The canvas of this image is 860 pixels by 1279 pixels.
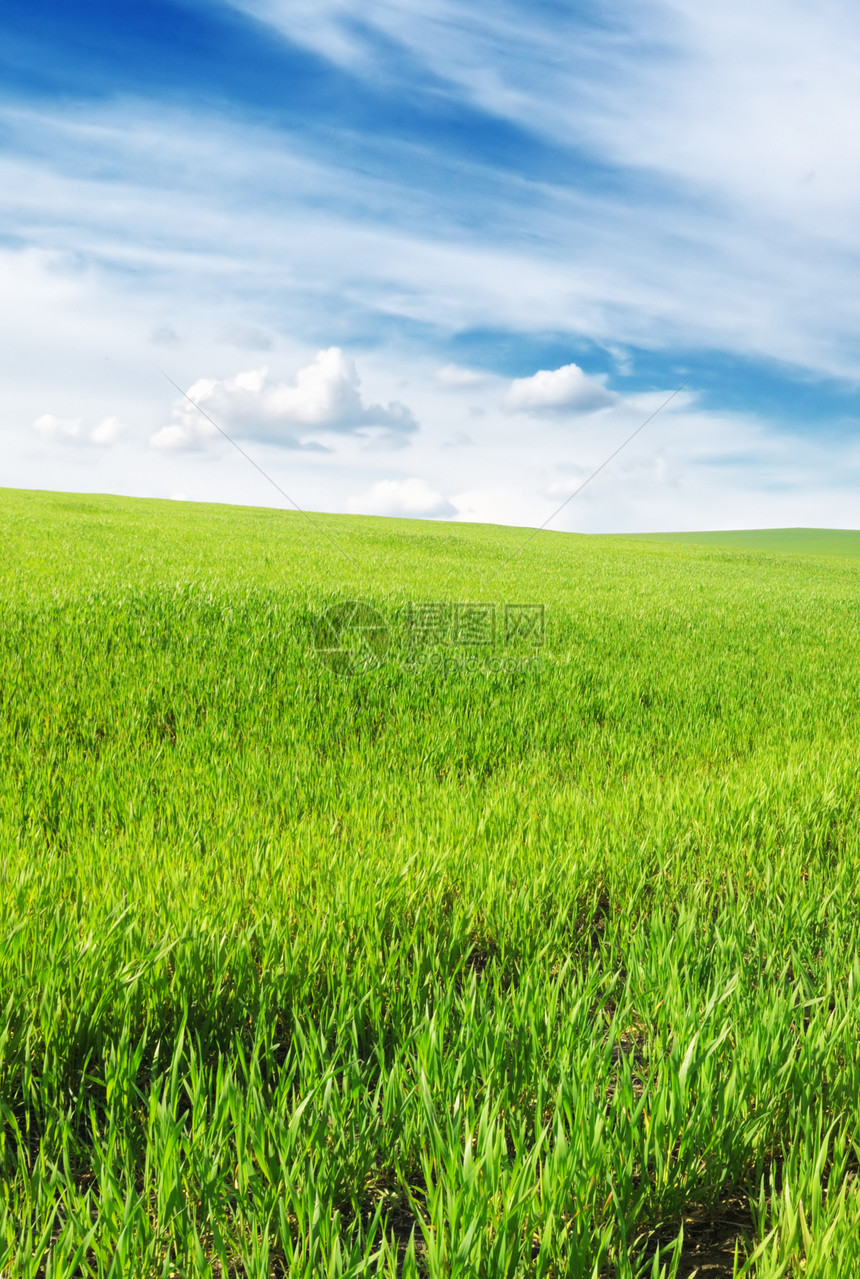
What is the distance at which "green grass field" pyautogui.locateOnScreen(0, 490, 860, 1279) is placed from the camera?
1602 millimetres

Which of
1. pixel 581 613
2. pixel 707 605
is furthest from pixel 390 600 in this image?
pixel 707 605

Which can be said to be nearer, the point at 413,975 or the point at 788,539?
the point at 413,975

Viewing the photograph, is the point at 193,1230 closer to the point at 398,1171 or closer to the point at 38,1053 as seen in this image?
the point at 398,1171

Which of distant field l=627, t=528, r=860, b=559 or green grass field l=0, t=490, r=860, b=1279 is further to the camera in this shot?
distant field l=627, t=528, r=860, b=559

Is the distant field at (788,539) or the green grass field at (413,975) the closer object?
the green grass field at (413,975)

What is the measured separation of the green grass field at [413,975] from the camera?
1602 millimetres

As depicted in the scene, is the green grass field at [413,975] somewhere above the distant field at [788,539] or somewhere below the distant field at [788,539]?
below

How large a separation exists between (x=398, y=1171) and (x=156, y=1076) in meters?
0.78

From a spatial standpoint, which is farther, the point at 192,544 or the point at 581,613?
the point at 192,544

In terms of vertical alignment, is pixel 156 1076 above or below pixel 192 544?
below

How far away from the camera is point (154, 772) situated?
190 inches

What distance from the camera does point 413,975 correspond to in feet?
8.20

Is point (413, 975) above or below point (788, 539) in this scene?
below

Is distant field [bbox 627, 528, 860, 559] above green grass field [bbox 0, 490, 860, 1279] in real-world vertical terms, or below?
above
